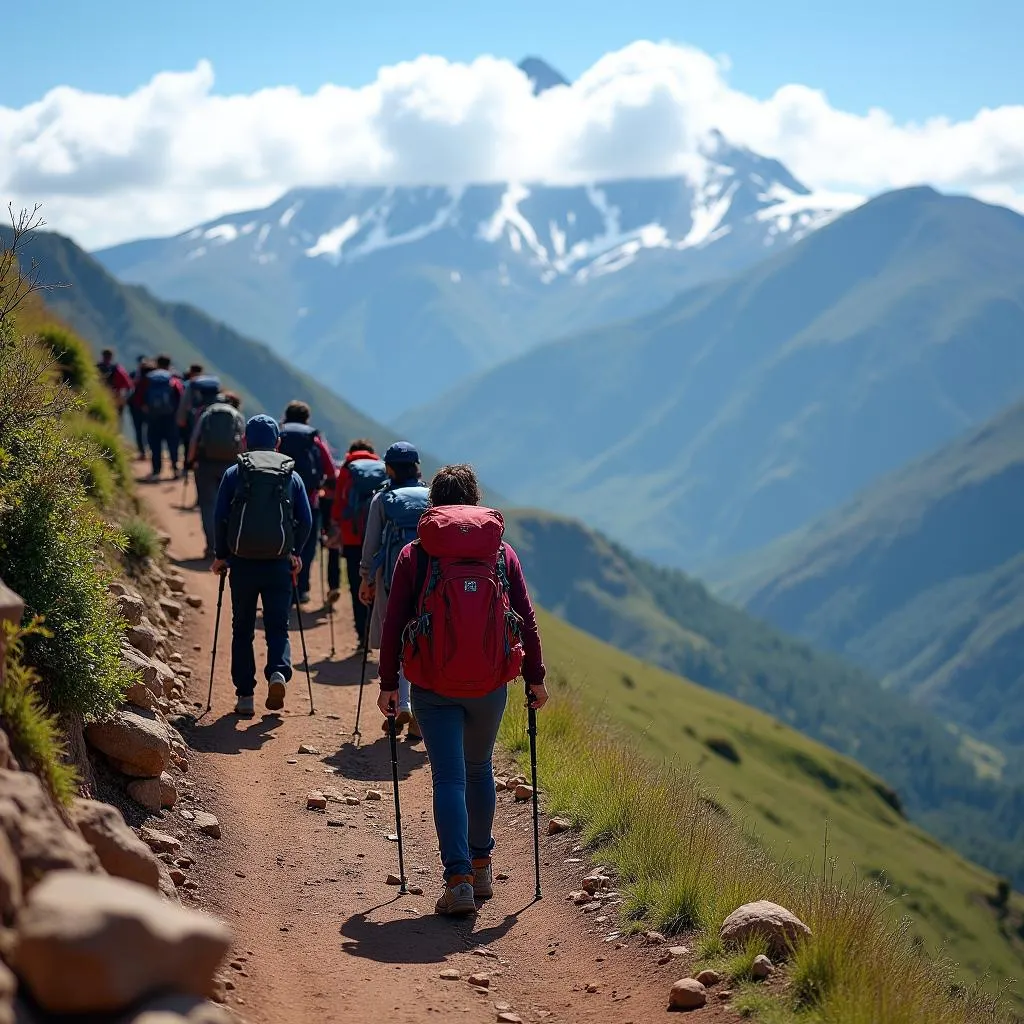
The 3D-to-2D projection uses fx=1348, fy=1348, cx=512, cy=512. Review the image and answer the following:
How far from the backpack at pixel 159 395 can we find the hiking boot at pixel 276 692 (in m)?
14.9

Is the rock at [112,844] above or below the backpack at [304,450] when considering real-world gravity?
below

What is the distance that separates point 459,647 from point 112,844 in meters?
2.42

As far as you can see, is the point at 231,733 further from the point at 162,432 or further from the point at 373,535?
the point at 162,432

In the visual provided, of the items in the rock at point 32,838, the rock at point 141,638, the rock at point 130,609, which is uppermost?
the rock at point 32,838

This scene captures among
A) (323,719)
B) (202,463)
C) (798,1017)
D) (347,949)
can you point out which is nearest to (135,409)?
→ (202,463)

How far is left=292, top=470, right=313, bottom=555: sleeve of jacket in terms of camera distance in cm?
1268

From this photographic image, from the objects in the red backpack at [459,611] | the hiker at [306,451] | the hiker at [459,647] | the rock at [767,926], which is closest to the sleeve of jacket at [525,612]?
the hiker at [459,647]

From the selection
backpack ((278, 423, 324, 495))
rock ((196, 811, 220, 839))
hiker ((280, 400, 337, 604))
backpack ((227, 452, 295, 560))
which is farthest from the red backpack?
backpack ((278, 423, 324, 495))

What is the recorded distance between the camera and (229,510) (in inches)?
488

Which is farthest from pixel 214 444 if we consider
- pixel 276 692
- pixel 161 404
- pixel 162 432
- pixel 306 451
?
pixel 162 432

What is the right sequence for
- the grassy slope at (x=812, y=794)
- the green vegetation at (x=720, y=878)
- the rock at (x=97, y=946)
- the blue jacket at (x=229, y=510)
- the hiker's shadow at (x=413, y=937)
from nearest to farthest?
the rock at (x=97, y=946)
the green vegetation at (x=720, y=878)
the hiker's shadow at (x=413, y=937)
the blue jacket at (x=229, y=510)
the grassy slope at (x=812, y=794)

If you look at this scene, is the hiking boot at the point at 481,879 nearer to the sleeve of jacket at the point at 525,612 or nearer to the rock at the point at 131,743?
the sleeve of jacket at the point at 525,612

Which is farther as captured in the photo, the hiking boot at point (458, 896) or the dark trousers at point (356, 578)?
the dark trousers at point (356, 578)

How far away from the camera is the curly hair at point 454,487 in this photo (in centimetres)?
830
